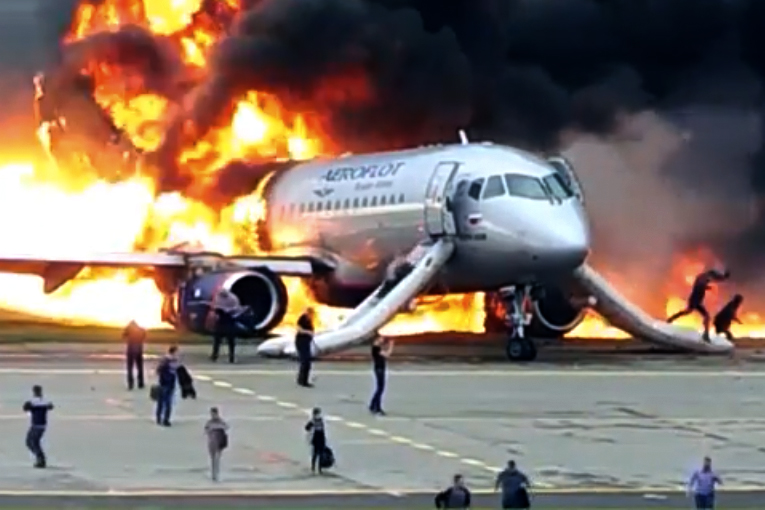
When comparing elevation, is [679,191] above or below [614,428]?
above

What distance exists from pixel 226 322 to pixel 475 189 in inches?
218

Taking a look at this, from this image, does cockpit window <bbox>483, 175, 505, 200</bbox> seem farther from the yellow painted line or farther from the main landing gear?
the yellow painted line

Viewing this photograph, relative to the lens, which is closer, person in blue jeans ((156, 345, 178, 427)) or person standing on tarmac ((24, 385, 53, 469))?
person standing on tarmac ((24, 385, 53, 469))

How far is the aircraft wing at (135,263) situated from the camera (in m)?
49.7

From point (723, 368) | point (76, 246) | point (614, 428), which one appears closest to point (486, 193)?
point (723, 368)

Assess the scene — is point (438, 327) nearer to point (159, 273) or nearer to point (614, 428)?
point (159, 273)

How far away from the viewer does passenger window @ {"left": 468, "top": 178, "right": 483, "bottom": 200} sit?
4647 cm

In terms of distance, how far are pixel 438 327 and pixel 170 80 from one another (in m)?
9.12

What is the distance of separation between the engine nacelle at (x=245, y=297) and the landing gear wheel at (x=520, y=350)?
16.4 ft

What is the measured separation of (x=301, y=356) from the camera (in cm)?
3912

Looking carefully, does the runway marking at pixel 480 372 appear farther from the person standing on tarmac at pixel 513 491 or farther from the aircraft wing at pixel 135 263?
the person standing on tarmac at pixel 513 491

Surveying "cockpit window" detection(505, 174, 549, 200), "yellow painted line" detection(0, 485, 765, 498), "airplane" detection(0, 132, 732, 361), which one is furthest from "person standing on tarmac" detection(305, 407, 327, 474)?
"cockpit window" detection(505, 174, 549, 200)

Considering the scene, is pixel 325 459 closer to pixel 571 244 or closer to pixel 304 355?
pixel 304 355

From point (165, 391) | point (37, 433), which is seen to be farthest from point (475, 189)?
point (37, 433)
